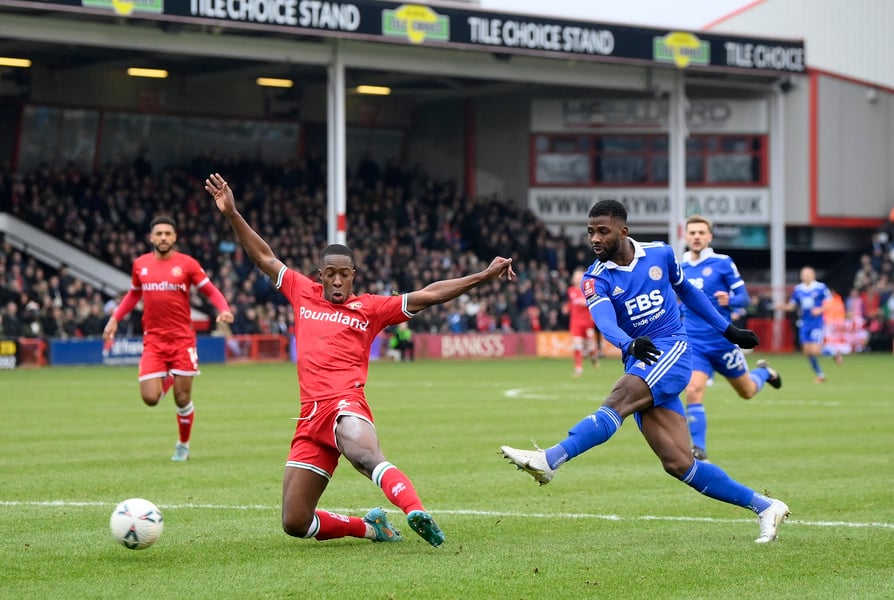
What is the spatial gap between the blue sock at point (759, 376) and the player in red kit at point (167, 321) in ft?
19.7

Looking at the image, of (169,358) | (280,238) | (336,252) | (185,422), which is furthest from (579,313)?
(336,252)

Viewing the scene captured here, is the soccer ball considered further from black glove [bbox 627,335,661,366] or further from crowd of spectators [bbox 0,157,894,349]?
crowd of spectators [bbox 0,157,894,349]

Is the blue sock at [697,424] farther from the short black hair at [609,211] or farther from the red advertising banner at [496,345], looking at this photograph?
the red advertising banner at [496,345]

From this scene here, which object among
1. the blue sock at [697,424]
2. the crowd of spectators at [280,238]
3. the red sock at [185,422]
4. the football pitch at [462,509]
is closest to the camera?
the football pitch at [462,509]

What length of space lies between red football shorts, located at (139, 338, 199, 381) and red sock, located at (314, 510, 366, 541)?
620 cm

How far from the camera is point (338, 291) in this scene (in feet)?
30.3

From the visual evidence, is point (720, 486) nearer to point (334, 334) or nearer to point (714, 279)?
point (334, 334)

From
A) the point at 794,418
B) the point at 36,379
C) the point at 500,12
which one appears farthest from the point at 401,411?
the point at 500,12

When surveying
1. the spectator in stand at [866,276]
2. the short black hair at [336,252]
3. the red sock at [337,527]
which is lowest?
the red sock at [337,527]

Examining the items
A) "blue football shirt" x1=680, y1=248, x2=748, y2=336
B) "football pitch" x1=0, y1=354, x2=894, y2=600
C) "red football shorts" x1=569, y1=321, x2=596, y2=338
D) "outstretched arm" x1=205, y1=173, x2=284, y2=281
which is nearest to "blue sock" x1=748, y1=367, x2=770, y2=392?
"football pitch" x1=0, y1=354, x2=894, y2=600

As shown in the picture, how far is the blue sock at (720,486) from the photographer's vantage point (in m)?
A: 9.27

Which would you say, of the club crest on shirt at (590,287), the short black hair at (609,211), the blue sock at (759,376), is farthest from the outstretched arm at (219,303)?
the blue sock at (759,376)

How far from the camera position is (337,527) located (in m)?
9.19

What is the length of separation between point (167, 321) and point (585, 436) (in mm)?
7343
